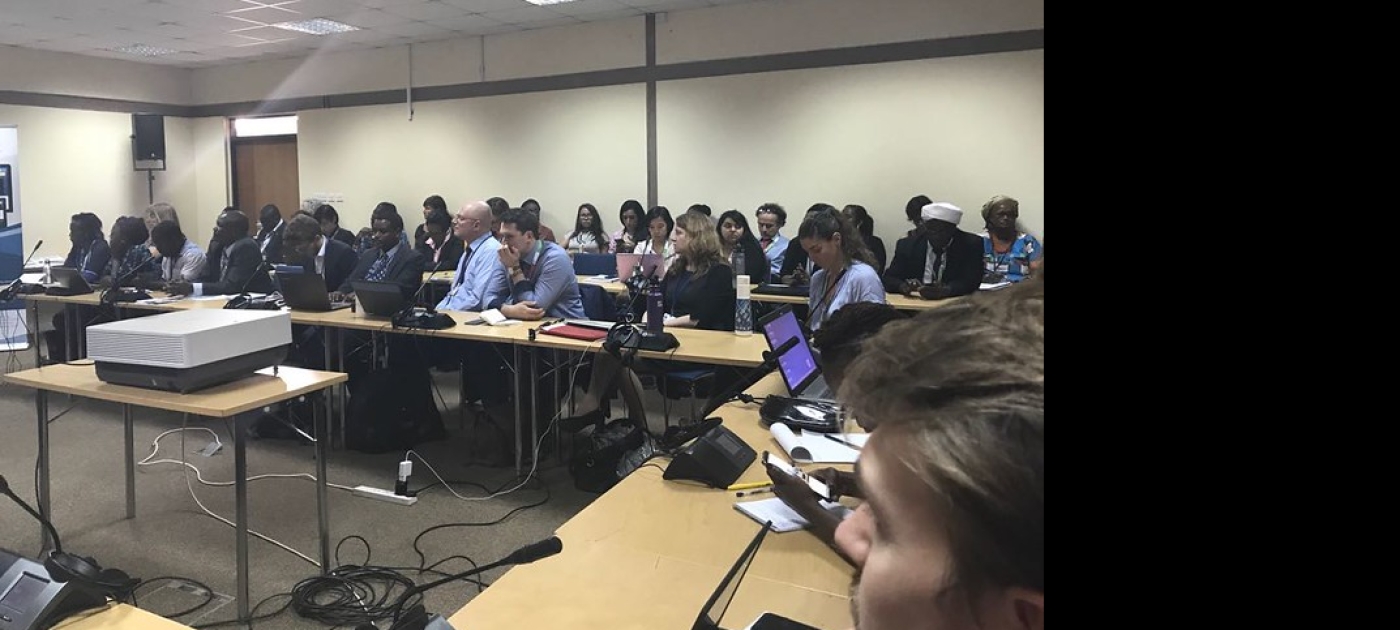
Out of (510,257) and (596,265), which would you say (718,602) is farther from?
(596,265)

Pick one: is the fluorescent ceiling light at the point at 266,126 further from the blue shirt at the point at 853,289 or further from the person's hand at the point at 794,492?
the person's hand at the point at 794,492

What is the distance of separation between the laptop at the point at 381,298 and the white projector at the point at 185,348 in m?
1.31

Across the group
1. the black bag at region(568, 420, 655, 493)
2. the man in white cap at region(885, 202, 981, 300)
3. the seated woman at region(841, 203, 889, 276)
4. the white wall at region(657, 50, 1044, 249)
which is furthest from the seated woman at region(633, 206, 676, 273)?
the black bag at region(568, 420, 655, 493)

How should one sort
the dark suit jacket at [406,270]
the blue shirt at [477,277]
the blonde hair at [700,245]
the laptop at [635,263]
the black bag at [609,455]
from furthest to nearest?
the laptop at [635,263] → the dark suit jacket at [406,270] → the blue shirt at [477,277] → the blonde hair at [700,245] → the black bag at [609,455]

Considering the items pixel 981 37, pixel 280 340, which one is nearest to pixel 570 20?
pixel 981 37

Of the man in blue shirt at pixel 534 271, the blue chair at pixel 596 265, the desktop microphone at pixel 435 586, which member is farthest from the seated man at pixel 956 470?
the blue chair at pixel 596 265

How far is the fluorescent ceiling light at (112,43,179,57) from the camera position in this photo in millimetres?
8960

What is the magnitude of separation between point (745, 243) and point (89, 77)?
767 centimetres

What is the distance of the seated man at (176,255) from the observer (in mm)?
6121

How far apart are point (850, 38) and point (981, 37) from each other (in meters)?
1.03

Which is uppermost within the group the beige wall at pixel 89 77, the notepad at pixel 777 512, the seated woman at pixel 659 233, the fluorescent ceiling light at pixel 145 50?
the fluorescent ceiling light at pixel 145 50

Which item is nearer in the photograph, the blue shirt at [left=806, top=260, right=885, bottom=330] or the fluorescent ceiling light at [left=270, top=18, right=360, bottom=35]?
the blue shirt at [left=806, top=260, right=885, bottom=330]

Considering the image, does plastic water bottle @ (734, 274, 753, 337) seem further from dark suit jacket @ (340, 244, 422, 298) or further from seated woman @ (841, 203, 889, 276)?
seated woman @ (841, 203, 889, 276)

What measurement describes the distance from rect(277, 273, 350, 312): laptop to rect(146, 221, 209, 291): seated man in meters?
1.87
